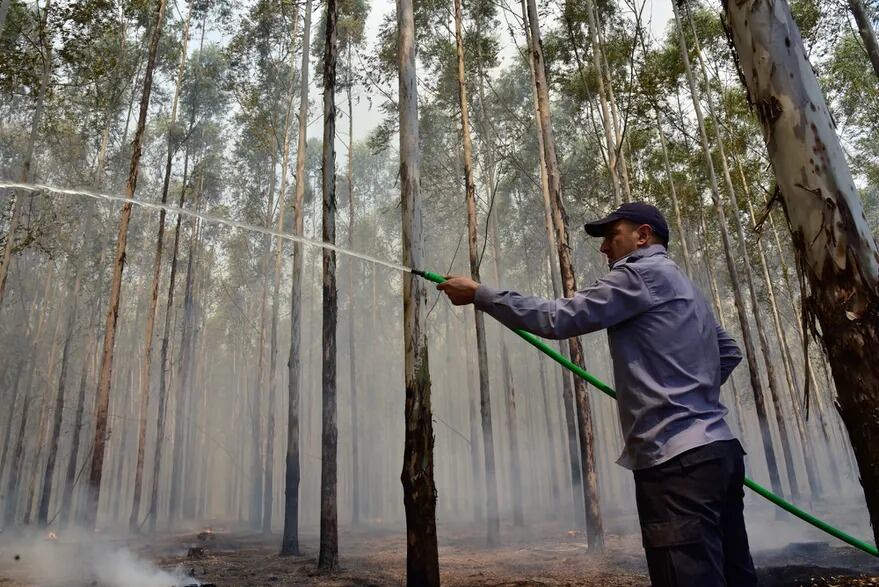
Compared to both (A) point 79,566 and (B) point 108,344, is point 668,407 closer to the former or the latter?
(A) point 79,566

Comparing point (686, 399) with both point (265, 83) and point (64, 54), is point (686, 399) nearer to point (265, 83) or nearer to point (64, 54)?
point (64, 54)

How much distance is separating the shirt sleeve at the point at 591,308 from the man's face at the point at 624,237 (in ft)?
0.81

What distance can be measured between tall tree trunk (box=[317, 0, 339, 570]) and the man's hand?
5.66 m

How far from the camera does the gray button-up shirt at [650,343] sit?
179 cm

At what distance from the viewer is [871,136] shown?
1856cm

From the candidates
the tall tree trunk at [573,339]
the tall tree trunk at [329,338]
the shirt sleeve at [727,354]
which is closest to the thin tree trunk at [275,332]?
the tall tree trunk at [329,338]

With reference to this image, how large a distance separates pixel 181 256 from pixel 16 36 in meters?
16.3

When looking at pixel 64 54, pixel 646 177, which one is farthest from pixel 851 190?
pixel 646 177

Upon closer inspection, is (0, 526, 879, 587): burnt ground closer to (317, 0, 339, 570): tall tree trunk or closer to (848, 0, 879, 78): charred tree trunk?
(317, 0, 339, 570): tall tree trunk

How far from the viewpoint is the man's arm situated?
1882mm

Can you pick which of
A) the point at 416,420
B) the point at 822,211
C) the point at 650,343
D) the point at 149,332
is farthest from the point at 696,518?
the point at 149,332

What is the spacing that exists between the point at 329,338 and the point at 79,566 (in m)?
5.38

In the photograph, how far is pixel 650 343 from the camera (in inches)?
75.0

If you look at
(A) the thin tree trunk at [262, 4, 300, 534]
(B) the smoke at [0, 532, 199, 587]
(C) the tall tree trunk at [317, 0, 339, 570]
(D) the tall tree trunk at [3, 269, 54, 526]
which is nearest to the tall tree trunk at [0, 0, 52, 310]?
(B) the smoke at [0, 532, 199, 587]
